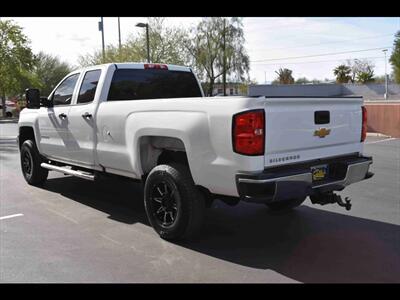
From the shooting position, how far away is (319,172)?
4.79m

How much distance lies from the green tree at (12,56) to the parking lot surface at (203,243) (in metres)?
32.8

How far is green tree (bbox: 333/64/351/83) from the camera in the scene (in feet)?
277

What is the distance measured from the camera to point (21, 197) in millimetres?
7340

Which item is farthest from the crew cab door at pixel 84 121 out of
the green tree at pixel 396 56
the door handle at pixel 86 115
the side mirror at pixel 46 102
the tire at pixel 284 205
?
the green tree at pixel 396 56

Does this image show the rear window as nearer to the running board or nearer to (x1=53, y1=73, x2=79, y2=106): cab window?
(x1=53, y1=73, x2=79, y2=106): cab window

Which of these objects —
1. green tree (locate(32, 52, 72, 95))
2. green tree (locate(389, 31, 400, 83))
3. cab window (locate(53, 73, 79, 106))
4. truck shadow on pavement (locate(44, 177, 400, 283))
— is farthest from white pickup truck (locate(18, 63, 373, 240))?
green tree (locate(32, 52, 72, 95))

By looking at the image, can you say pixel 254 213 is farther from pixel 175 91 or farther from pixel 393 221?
pixel 175 91

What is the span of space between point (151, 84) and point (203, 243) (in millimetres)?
2762

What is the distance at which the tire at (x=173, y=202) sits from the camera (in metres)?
4.85

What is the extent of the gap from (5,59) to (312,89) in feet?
117

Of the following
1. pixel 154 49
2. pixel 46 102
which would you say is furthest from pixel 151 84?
pixel 154 49

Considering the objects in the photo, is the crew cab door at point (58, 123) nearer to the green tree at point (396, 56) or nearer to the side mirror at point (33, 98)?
the side mirror at point (33, 98)

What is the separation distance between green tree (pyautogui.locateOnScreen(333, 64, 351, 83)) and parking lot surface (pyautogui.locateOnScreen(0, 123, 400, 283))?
3193 inches


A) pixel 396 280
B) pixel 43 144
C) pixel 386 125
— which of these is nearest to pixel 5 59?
pixel 386 125
